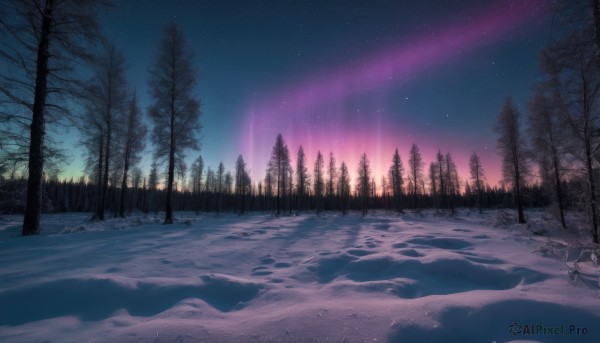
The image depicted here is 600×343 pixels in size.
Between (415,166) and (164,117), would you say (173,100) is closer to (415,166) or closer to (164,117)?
(164,117)

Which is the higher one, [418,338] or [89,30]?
[89,30]

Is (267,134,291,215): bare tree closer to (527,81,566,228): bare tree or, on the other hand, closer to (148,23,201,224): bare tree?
(148,23,201,224): bare tree

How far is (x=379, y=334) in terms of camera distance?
197 cm

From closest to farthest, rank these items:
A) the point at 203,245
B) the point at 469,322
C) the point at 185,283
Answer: the point at 469,322
the point at 185,283
the point at 203,245

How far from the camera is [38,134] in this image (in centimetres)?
693

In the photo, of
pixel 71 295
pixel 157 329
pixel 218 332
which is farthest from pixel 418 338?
pixel 71 295

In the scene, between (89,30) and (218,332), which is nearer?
(218,332)

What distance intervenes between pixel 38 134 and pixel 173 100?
688 cm

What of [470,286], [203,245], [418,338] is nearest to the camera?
[418,338]

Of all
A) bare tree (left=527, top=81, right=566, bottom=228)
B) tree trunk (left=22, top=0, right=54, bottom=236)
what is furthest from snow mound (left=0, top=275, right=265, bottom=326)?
bare tree (left=527, top=81, right=566, bottom=228)

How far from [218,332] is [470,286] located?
3.45 metres

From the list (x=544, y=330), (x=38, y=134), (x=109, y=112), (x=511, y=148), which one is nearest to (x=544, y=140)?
(x=511, y=148)

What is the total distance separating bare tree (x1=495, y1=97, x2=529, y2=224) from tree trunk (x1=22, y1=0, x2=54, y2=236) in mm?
28670

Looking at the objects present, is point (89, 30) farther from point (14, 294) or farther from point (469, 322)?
point (469, 322)
